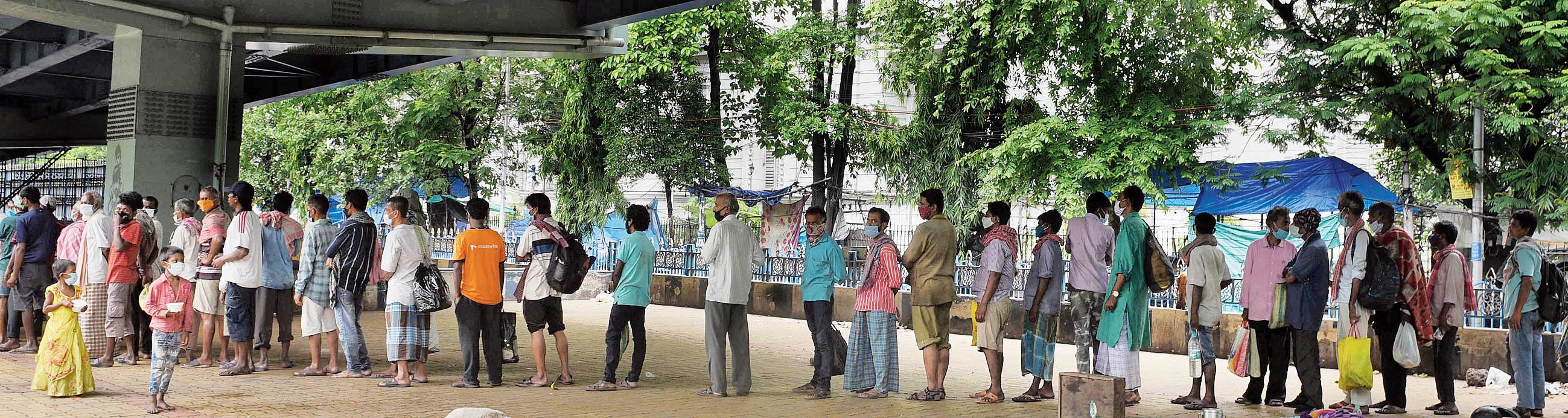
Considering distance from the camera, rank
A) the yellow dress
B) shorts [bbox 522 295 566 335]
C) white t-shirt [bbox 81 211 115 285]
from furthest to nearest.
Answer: white t-shirt [bbox 81 211 115 285], shorts [bbox 522 295 566 335], the yellow dress

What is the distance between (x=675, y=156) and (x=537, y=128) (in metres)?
4.66

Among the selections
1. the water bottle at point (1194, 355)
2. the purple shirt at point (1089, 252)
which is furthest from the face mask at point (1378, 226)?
the purple shirt at point (1089, 252)

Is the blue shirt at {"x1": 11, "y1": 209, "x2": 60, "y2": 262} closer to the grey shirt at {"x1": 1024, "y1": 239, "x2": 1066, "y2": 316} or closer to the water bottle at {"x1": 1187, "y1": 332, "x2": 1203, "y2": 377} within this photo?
the grey shirt at {"x1": 1024, "y1": 239, "x2": 1066, "y2": 316}

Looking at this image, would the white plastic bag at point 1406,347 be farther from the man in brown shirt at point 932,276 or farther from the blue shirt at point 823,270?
the blue shirt at point 823,270

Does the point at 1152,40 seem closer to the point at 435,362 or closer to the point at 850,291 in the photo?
the point at 850,291

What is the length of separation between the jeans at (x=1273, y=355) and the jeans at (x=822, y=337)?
3.38 metres

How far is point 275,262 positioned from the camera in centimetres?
1023

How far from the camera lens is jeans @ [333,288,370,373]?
32.0 feet

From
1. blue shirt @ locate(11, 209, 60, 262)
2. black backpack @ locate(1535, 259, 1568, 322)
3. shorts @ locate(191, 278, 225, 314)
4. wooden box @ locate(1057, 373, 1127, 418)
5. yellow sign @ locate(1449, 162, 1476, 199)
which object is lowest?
wooden box @ locate(1057, 373, 1127, 418)

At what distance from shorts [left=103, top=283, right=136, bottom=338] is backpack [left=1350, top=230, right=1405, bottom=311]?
1034cm

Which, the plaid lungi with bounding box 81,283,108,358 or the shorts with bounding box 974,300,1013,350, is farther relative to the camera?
the plaid lungi with bounding box 81,283,108,358

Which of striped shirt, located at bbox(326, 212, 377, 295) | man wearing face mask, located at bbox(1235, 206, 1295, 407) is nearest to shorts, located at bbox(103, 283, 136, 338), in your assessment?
striped shirt, located at bbox(326, 212, 377, 295)

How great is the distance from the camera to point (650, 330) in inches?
661

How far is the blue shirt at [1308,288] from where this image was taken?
8836 mm
